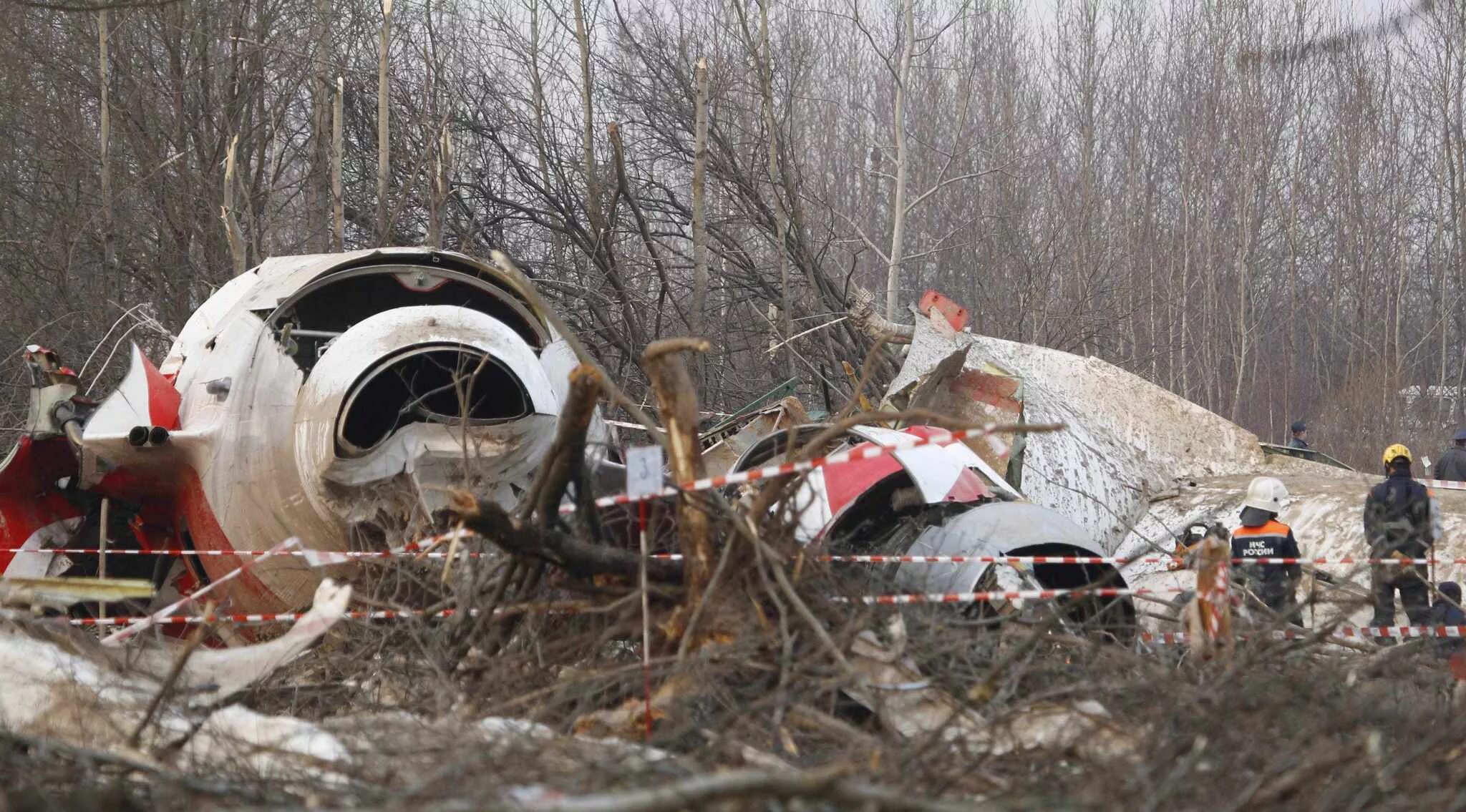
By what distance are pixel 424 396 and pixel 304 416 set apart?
55 cm

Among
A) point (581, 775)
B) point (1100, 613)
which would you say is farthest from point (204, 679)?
point (1100, 613)

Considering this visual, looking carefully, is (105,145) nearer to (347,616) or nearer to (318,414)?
(318,414)

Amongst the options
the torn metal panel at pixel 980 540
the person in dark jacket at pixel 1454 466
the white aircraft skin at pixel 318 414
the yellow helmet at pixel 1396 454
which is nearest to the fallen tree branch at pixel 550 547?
the white aircraft skin at pixel 318 414

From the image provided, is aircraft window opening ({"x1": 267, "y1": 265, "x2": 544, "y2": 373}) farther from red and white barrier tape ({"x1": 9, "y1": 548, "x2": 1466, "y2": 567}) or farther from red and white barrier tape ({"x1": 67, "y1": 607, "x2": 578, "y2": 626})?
red and white barrier tape ({"x1": 67, "y1": 607, "x2": 578, "y2": 626})

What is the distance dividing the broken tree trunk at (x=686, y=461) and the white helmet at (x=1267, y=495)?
12.6 feet

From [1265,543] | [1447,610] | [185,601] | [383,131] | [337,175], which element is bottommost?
[1447,610]

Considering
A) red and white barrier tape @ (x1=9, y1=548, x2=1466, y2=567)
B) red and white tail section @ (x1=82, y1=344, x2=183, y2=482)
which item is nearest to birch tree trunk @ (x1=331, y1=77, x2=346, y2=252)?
red and white tail section @ (x1=82, y1=344, x2=183, y2=482)

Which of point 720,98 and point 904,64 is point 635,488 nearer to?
point 904,64

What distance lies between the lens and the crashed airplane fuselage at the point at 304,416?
241 inches

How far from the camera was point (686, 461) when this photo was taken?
4.66 m

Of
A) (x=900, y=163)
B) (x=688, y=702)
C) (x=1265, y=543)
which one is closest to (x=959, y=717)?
(x=688, y=702)

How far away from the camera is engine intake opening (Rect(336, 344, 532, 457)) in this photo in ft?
19.9

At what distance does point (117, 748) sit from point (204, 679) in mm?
968

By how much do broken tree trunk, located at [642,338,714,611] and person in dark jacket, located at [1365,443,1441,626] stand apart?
13.9ft
